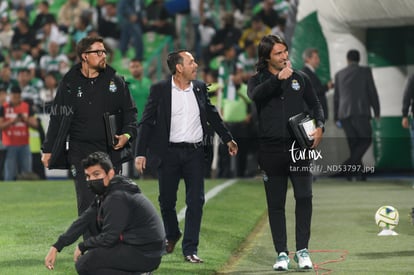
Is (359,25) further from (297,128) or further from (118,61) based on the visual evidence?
(297,128)

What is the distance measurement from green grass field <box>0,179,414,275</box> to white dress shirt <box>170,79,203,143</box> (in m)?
1.20

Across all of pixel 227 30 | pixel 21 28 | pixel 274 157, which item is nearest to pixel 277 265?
pixel 274 157

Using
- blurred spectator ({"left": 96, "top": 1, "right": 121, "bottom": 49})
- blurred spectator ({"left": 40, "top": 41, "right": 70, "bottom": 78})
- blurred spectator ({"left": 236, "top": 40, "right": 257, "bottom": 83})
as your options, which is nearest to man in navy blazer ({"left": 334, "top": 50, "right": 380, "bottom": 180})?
blurred spectator ({"left": 236, "top": 40, "right": 257, "bottom": 83})

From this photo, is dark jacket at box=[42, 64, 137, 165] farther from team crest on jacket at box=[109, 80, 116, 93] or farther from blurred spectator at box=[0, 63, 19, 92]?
blurred spectator at box=[0, 63, 19, 92]

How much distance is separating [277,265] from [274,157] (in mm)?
990

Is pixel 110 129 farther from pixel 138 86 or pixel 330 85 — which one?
pixel 138 86

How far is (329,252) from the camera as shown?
11.9m

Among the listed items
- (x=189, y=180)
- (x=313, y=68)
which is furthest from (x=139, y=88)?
(x=189, y=180)

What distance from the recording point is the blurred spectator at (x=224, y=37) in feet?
81.4

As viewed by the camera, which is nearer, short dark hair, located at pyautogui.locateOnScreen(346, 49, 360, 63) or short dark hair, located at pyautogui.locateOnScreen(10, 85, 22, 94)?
short dark hair, located at pyautogui.locateOnScreen(346, 49, 360, 63)

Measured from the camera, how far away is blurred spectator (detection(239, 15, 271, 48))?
24.5 metres

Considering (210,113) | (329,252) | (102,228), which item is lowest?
(329,252)

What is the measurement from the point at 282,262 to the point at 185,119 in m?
1.67

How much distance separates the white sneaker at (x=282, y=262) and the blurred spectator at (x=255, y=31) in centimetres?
1413
